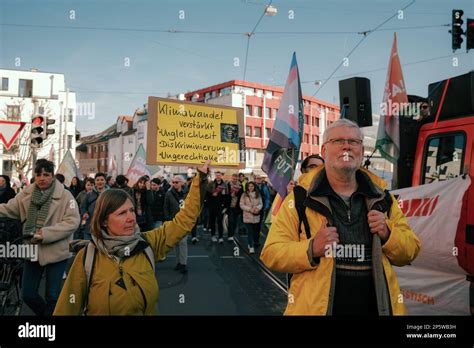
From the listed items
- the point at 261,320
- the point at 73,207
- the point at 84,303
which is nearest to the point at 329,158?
the point at 261,320

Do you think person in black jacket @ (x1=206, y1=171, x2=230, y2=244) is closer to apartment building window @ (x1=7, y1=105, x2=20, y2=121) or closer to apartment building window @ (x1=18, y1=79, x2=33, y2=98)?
apartment building window @ (x1=7, y1=105, x2=20, y2=121)

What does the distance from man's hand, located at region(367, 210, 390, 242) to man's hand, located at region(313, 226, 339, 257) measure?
18 centimetres

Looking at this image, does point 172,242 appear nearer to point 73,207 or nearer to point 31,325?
point 31,325

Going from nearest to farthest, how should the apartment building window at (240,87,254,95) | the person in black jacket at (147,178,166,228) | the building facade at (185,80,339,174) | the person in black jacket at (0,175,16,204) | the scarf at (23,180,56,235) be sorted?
1. the scarf at (23,180,56,235)
2. the person in black jacket at (0,175,16,204)
3. the person in black jacket at (147,178,166,228)
4. the building facade at (185,80,339,174)
5. the apartment building window at (240,87,254,95)

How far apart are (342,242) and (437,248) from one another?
235 cm

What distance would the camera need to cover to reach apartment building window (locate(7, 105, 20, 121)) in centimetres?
3562

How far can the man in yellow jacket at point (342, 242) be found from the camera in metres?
2.10

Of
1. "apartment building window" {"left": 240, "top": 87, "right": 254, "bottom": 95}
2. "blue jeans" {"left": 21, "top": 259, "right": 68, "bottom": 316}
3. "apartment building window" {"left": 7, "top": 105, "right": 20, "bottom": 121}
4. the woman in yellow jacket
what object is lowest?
"blue jeans" {"left": 21, "top": 259, "right": 68, "bottom": 316}

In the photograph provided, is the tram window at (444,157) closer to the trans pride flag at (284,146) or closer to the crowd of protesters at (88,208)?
the crowd of protesters at (88,208)

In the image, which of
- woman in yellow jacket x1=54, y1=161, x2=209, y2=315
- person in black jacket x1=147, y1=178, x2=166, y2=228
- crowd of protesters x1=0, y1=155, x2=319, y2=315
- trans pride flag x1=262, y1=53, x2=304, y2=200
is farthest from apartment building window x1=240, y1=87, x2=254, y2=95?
woman in yellow jacket x1=54, y1=161, x2=209, y2=315

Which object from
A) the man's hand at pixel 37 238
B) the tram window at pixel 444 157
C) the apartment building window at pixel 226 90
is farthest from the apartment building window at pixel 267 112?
the man's hand at pixel 37 238

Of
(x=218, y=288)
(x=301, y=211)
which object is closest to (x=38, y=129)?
(x=218, y=288)

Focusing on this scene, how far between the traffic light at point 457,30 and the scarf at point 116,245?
7.78 metres

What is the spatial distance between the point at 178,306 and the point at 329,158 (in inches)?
166
